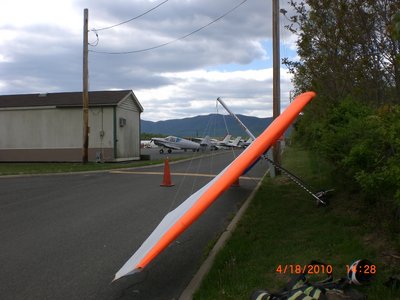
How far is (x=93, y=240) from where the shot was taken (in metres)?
7.36

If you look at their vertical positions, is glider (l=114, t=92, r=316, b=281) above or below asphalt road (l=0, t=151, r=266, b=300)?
above

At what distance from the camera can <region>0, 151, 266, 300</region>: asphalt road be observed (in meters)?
5.21

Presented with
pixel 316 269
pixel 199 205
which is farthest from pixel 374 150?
pixel 199 205

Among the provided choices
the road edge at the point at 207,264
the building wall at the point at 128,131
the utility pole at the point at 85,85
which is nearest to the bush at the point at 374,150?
the road edge at the point at 207,264

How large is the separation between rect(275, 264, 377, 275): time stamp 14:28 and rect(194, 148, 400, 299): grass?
71mm

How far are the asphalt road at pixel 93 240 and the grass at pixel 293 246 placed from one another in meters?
0.50

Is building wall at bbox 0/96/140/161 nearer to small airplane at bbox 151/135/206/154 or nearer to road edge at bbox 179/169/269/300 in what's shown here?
small airplane at bbox 151/135/206/154

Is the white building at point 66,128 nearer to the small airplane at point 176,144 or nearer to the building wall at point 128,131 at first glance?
the building wall at point 128,131

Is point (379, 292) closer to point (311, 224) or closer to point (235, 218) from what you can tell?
point (311, 224)

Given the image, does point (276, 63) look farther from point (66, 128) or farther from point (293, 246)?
point (66, 128)

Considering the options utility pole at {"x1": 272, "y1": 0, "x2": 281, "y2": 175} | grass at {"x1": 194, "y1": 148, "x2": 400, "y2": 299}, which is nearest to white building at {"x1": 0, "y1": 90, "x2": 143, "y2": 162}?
utility pole at {"x1": 272, "y1": 0, "x2": 281, "y2": 175}

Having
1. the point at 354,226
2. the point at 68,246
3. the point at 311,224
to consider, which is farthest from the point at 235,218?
the point at 68,246

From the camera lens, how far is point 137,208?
10289 mm

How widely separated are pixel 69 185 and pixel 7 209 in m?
4.76
